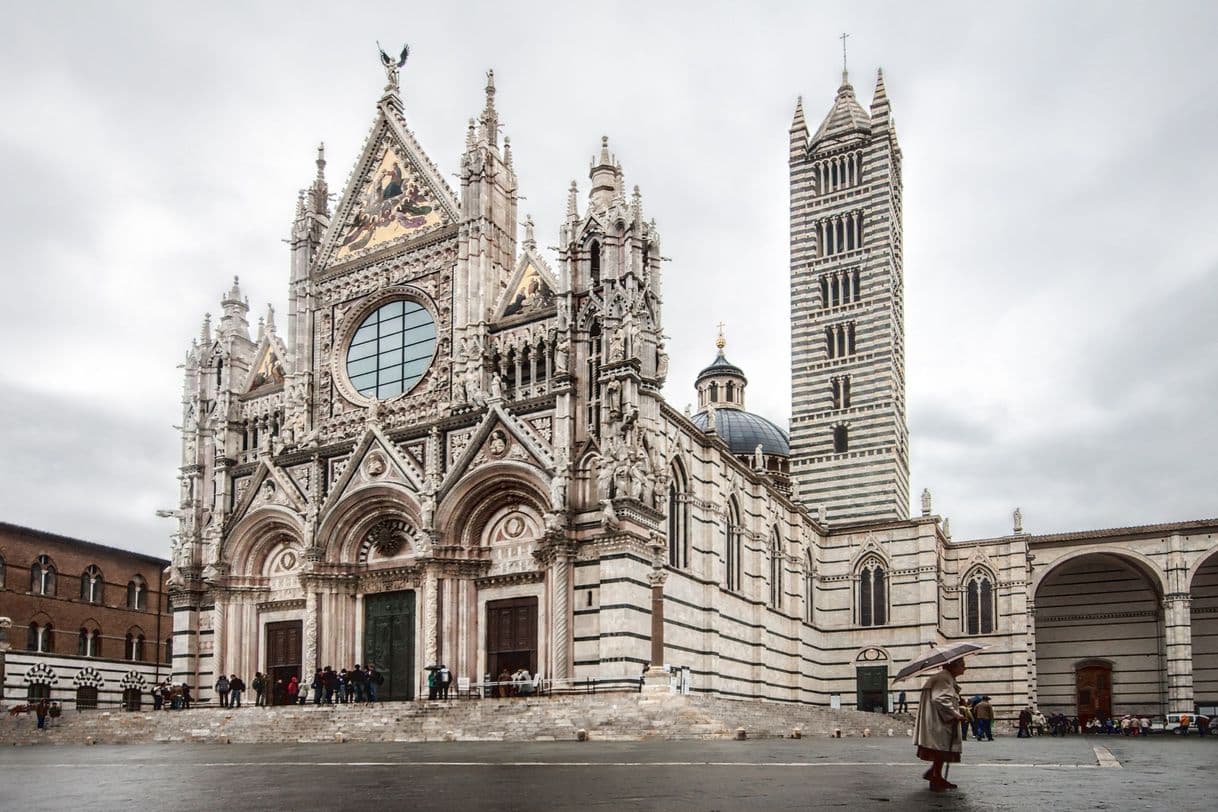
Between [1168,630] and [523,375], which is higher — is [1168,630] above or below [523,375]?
below

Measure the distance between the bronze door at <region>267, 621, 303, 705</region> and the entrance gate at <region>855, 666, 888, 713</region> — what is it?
74.1 ft

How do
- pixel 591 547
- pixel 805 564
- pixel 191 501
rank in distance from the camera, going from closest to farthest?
pixel 591 547 → pixel 191 501 → pixel 805 564

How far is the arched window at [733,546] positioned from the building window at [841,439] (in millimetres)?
11717

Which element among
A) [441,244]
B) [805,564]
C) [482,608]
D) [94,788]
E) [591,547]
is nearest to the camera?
[94,788]

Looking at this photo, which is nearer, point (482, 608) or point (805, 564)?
point (482, 608)

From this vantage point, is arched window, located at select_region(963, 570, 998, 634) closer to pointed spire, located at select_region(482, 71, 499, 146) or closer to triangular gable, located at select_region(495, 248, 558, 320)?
triangular gable, located at select_region(495, 248, 558, 320)

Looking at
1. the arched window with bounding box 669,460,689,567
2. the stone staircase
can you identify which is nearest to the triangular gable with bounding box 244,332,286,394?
the stone staircase

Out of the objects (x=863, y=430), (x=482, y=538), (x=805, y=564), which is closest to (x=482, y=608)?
(x=482, y=538)

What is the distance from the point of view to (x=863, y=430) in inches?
1971

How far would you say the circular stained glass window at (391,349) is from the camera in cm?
3566

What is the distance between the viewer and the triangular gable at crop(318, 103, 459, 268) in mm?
36594

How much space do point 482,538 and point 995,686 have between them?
80.1 feet

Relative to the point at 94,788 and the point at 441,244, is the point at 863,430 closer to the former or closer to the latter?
the point at 441,244

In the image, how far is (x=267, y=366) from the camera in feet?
129
